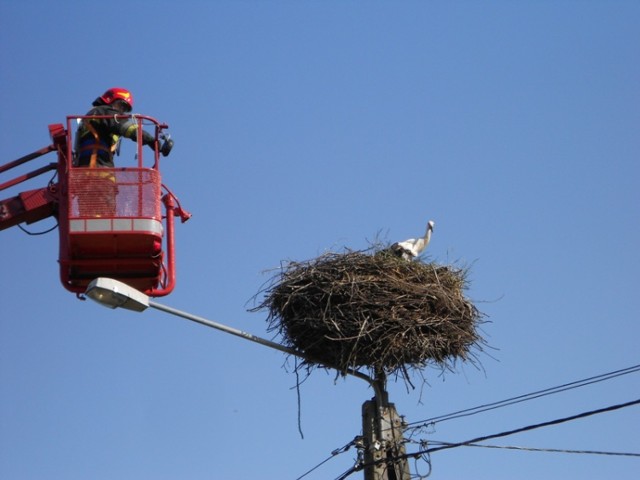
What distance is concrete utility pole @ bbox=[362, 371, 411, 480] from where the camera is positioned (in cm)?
1035

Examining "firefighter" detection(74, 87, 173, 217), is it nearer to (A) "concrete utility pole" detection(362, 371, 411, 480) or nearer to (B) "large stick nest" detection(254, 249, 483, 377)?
(B) "large stick nest" detection(254, 249, 483, 377)

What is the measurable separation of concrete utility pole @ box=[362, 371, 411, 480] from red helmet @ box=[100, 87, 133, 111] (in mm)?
4072

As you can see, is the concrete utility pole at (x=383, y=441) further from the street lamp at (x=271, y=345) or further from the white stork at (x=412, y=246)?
the white stork at (x=412, y=246)

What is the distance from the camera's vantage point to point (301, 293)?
42.4 ft

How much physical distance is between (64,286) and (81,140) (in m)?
1.47

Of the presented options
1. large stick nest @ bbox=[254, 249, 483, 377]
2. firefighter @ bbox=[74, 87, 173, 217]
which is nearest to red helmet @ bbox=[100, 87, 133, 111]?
firefighter @ bbox=[74, 87, 173, 217]

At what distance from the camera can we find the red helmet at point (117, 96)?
508 inches

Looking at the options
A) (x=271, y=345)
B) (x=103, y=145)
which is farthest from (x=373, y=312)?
(x=103, y=145)

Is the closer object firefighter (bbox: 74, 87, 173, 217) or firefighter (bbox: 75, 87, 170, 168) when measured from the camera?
firefighter (bbox: 74, 87, 173, 217)

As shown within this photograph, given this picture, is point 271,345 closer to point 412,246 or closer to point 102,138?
point 102,138

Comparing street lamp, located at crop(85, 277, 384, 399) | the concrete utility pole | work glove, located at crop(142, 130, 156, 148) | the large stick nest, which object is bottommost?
the concrete utility pole

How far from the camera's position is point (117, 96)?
42.4 ft

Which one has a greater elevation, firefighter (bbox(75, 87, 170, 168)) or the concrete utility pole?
firefighter (bbox(75, 87, 170, 168))

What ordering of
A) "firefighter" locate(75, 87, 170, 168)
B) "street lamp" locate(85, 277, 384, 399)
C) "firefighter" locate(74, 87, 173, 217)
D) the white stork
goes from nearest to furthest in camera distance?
"street lamp" locate(85, 277, 384, 399) → "firefighter" locate(74, 87, 173, 217) → "firefighter" locate(75, 87, 170, 168) → the white stork
